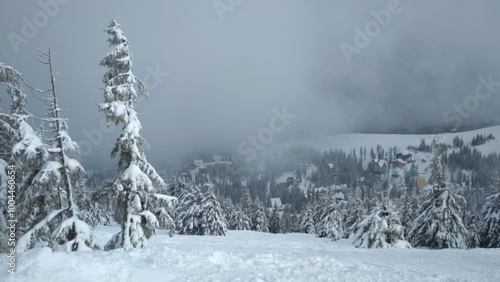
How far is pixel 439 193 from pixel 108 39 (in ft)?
98.1

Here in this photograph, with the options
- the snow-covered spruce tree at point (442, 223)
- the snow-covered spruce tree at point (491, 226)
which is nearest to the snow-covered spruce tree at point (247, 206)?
the snow-covered spruce tree at point (442, 223)

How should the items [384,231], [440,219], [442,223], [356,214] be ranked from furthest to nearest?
[356,214] < [440,219] < [442,223] < [384,231]

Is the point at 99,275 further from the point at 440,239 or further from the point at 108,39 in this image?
the point at 440,239

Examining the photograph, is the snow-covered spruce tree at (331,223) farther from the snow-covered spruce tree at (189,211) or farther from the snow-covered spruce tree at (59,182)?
the snow-covered spruce tree at (59,182)

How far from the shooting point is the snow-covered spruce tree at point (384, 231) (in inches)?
1004

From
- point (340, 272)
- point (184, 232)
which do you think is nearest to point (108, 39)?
point (340, 272)

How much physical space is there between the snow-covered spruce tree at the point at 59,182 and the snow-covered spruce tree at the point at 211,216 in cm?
2987

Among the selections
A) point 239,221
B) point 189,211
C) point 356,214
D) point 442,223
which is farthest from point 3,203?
point 239,221

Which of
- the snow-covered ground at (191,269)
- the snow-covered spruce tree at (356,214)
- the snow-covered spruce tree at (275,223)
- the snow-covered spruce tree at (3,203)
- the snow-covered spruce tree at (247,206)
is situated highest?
the snow-covered spruce tree at (3,203)

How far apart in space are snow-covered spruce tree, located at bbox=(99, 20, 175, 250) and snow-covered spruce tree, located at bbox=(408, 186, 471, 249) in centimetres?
2515

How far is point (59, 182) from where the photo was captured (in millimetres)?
12945

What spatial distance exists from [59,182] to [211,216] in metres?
31.7

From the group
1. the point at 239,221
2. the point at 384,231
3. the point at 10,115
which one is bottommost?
the point at 239,221

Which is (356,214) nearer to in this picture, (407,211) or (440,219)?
(407,211)
